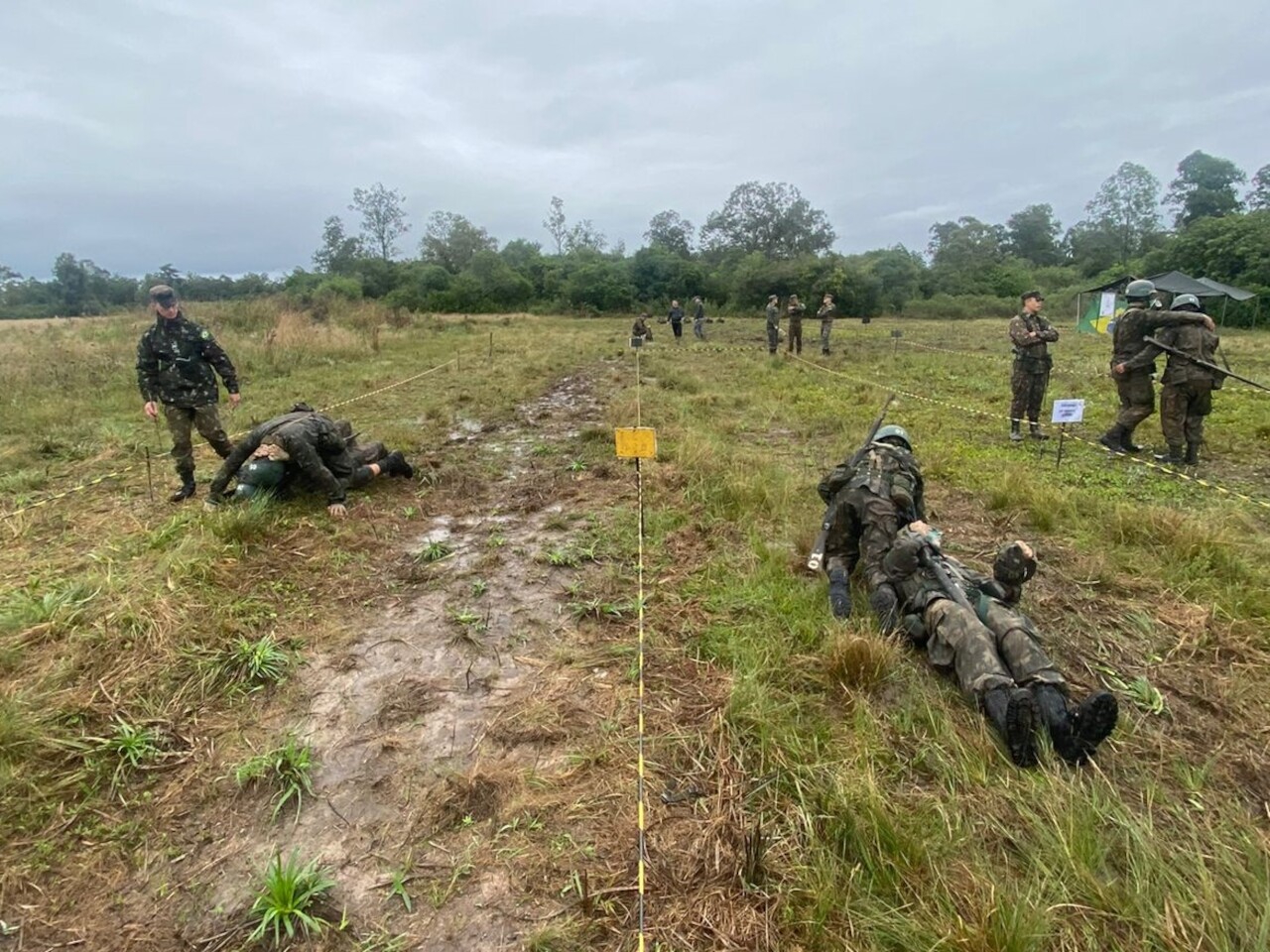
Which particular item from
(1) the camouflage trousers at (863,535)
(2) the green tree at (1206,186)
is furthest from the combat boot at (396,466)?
(2) the green tree at (1206,186)

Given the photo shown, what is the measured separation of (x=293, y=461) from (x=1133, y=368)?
7.92 meters

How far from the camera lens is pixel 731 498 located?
16.8ft

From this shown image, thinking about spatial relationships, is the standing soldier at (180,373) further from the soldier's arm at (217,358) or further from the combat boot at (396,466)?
the combat boot at (396,466)

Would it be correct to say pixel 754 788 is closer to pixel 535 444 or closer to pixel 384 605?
pixel 384 605

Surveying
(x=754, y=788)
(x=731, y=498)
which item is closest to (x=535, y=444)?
(x=731, y=498)

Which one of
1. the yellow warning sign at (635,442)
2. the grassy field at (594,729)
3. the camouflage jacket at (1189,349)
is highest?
the camouflage jacket at (1189,349)

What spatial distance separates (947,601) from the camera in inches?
114

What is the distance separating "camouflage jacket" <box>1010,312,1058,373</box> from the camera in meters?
7.07

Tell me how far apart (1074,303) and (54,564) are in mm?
37623

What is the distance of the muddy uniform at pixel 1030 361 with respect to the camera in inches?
279

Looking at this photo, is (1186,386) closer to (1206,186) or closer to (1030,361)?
(1030,361)

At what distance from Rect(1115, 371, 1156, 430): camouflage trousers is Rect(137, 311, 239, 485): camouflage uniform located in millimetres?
8482

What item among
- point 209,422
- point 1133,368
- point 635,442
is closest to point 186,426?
point 209,422

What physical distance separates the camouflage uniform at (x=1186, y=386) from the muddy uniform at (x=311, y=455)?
7.58 m
